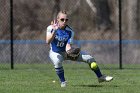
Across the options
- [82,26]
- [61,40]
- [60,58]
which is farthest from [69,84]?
[82,26]

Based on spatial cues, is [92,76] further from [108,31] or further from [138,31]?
[108,31]

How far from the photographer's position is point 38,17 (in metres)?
36.2

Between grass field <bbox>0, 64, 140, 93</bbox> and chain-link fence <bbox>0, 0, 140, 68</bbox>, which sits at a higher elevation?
chain-link fence <bbox>0, 0, 140, 68</bbox>

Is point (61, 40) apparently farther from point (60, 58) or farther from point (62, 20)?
point (62, 20)

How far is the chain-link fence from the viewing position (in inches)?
1030

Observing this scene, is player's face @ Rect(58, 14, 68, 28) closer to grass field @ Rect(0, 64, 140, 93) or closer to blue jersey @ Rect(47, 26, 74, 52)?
blue jersey @ Rect(47, 26, 74, 52)

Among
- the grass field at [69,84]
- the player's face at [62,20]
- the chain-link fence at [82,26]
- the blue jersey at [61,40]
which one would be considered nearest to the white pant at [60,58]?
the blue jersey at [61,40]

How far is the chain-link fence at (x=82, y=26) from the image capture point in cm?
2617

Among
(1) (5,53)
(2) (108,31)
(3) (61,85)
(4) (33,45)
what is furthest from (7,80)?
(2) (108,31)

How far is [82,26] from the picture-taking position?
36.2m

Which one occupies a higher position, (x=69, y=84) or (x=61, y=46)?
(x=61, y=46)

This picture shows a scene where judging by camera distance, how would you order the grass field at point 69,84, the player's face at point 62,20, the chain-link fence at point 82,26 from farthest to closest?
1. the chain-link fence at point 82,26
2. the player's face at point 62,20
3. the grass field at point 69,84

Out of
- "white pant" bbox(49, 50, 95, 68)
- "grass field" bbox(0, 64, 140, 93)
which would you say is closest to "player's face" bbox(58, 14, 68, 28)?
"white pant" bbox(49, 50, 95, 68)

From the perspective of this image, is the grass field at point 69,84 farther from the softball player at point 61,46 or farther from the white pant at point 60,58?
the white pant at point 60,58
